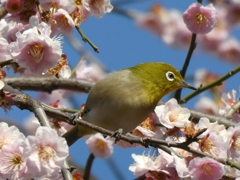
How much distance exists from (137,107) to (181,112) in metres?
0.47

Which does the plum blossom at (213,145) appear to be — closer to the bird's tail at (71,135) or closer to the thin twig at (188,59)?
the thin twig at (188,59)

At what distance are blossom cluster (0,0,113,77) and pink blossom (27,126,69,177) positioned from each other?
28.2 inches

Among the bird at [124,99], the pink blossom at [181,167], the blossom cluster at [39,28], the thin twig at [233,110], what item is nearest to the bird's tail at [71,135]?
the bird at [124,99]

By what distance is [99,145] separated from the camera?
12.8 feet

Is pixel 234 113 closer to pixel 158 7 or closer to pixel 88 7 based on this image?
pixel 88 7

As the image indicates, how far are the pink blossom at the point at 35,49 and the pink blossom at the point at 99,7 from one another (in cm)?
69

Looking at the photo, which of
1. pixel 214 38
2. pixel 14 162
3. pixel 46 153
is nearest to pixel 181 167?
pixel 46 153

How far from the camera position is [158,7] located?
8844mm

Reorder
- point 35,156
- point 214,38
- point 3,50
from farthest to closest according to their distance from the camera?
point 214,38, point 3,50, point 35,156

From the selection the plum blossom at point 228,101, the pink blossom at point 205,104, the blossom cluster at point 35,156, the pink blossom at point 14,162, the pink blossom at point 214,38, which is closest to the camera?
the blossom cluster at point 35,156

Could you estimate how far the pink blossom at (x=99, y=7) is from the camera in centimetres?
397

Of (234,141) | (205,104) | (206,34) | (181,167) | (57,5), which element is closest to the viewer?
(181,167)

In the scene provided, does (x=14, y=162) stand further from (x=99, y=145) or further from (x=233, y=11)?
(x=233, y=11)

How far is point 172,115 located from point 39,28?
1008 mm
